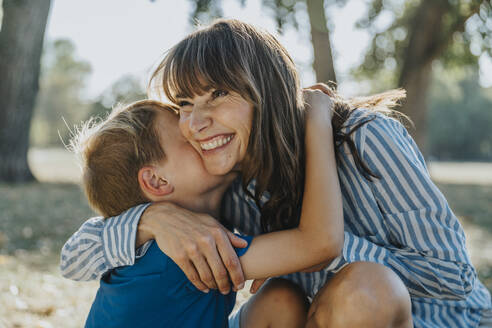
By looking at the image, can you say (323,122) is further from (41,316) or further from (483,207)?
(483,207)

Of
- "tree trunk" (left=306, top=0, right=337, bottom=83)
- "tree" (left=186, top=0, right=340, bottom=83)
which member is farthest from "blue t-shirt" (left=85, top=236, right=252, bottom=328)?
"tree trunk" (left=306, top=0, right=337, bottom=83)

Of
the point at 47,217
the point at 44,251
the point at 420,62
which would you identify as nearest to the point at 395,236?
the point at 44,251

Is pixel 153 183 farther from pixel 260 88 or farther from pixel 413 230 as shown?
pixel 413 230

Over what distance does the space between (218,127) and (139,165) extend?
15.5 inches

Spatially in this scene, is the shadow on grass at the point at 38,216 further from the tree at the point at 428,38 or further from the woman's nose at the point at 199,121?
the tree at the point at 428,38

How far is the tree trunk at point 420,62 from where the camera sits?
1059 centimetres

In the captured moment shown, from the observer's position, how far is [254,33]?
2080 millimetres


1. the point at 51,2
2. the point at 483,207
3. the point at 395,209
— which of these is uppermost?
the point at 51,2

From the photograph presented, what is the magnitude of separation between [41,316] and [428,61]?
398 inches

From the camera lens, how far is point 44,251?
175 inches

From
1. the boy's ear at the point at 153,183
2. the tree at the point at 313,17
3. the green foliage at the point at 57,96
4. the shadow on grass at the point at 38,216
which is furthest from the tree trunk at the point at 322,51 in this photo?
the green foliage at the point at 57,96

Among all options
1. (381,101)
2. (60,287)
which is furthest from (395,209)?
(60,287)

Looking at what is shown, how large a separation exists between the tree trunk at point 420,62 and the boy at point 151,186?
943cm

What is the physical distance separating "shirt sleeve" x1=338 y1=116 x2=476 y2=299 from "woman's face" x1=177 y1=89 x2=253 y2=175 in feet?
1.71
